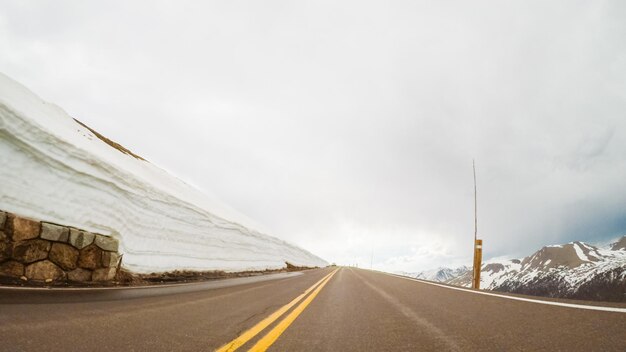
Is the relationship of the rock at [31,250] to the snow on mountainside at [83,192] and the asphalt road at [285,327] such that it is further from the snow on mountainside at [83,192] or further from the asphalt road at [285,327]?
the asphalt road at [285,327]

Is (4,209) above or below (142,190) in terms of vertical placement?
below

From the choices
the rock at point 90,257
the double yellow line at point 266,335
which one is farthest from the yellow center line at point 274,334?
the rock at point 90,257

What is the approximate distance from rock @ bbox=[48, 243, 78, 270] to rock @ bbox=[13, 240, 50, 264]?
0.16m

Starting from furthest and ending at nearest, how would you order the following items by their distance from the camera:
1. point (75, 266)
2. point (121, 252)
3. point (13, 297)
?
point (121, 252) → point (75, 266) → point (13, 297)

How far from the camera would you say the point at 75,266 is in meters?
7.58

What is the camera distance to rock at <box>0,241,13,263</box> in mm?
6281

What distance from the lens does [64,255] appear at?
24.3ft

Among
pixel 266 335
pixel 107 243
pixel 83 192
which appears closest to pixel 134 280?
pixel 107 243

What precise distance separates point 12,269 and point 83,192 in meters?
2.75

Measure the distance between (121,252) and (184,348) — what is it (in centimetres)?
811

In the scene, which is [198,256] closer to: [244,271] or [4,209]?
[244,271]

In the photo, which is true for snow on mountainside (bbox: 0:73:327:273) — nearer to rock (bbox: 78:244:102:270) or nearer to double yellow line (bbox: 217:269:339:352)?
rock (bbox: 78:244:102:270)

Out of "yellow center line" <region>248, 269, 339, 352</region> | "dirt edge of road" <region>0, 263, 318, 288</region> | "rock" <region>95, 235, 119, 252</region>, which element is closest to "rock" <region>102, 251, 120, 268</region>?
"rock" <region>95, 235, 119, 252</region>

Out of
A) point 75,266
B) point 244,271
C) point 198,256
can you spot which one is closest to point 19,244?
point 75,266
